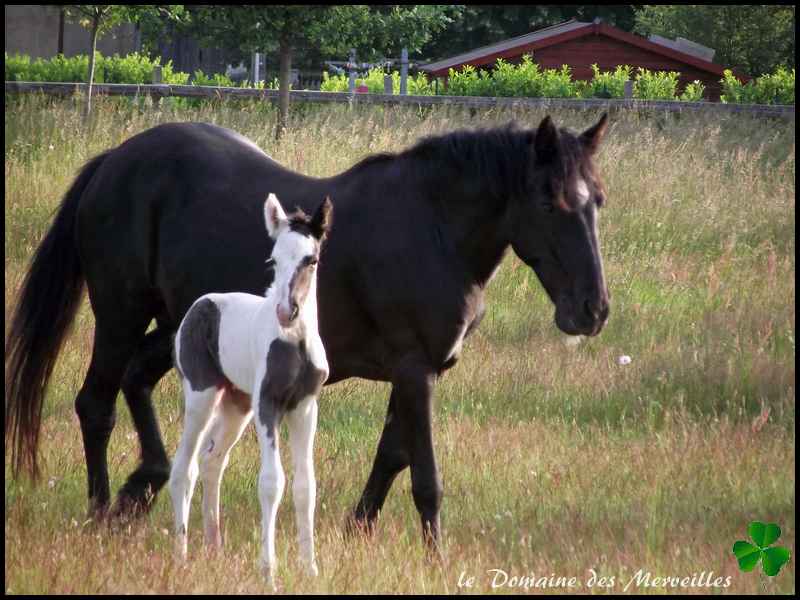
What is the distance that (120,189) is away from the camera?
17.4 ft

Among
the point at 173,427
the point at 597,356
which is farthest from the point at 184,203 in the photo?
the point at 597,356

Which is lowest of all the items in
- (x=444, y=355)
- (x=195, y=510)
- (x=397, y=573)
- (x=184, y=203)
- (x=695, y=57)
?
(x=195, y=510)

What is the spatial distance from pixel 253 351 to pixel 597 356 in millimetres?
4298

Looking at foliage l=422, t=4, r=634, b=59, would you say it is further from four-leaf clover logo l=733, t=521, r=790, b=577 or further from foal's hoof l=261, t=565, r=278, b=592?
foal's hoof l=261, t=565, r=278, b=592

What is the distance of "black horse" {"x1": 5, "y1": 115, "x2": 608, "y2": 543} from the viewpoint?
165 inches

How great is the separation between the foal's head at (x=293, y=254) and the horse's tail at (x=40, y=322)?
2.42 metres

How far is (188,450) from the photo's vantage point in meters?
3.96

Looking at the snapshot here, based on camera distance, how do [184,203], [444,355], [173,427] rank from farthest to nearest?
[173,427] < [184,203] < [444,355]

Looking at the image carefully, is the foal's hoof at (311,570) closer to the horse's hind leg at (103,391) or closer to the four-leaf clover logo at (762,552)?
the four-leaf clover logo at (762,552)

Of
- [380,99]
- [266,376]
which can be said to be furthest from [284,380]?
[380,99]

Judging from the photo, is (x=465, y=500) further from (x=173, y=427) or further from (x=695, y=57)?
(x=695, y=57)

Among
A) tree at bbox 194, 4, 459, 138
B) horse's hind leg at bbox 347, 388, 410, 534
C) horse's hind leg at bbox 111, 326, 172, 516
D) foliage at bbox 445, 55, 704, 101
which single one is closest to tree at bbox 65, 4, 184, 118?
tree at bbox 194, 4, 459, 138

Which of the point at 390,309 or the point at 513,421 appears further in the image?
the point at 513,421

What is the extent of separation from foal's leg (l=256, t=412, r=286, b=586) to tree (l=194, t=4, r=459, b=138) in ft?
27.0
